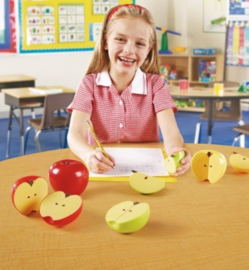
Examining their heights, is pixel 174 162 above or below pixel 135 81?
below

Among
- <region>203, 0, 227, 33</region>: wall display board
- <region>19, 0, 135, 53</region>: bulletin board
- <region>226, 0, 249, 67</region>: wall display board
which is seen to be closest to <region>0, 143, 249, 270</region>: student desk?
<region>19, 0, 135, 53</region>: bulletin board

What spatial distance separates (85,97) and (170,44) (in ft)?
20.0

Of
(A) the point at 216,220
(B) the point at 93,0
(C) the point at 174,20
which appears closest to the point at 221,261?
(A) the point at 216,220

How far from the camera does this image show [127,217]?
1.05 meters

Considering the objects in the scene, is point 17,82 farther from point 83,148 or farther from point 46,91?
point 83,148

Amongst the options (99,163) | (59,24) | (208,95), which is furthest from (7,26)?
(99,163)

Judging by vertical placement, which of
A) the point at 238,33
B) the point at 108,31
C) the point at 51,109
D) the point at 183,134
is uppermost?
the point at 238,33

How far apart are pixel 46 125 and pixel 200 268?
343cm

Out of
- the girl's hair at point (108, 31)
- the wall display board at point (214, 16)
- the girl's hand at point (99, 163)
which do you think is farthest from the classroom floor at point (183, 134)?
the girl's hand at point (99, 163)

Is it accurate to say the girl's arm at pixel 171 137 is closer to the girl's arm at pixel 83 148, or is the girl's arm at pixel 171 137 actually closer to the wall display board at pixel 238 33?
the girl's arm at pixel 83 148

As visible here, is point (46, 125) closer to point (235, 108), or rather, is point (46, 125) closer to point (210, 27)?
point (235, 108)

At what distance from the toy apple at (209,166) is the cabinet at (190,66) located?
Result: 5772 millimetres

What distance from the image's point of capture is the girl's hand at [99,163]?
4.68ft

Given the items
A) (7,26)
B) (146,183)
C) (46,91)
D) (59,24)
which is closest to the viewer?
(146,183)
